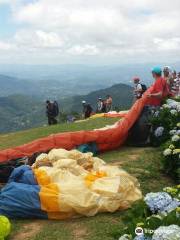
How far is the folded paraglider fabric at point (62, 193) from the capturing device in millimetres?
9289

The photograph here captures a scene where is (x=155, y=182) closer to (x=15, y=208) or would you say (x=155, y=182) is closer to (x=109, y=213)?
(x=109, y=213)

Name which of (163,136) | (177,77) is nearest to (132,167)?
(163,136)

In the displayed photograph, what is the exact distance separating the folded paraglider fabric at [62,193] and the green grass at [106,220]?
0.17 meters

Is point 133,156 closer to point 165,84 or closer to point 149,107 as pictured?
point 149,107

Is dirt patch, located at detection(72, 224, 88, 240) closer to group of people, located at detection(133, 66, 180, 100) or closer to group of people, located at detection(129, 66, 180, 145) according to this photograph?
group of people, located at detection(129, 66, 180, 145)

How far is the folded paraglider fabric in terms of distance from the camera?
929cm

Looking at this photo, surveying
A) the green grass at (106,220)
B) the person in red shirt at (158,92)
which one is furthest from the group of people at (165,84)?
the green grass at (106,220)

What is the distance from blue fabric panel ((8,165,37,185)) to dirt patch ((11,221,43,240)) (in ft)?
3.00

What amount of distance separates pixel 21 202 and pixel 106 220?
5.40 feet

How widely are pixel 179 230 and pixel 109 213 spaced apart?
512 cm

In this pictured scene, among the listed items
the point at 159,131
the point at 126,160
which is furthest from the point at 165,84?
the point at 126,160

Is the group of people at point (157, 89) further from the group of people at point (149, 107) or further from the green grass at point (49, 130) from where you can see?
the green grass at point (49, 130)

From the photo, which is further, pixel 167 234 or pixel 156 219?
pixel 156 219

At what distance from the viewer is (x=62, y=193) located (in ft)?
30.7
